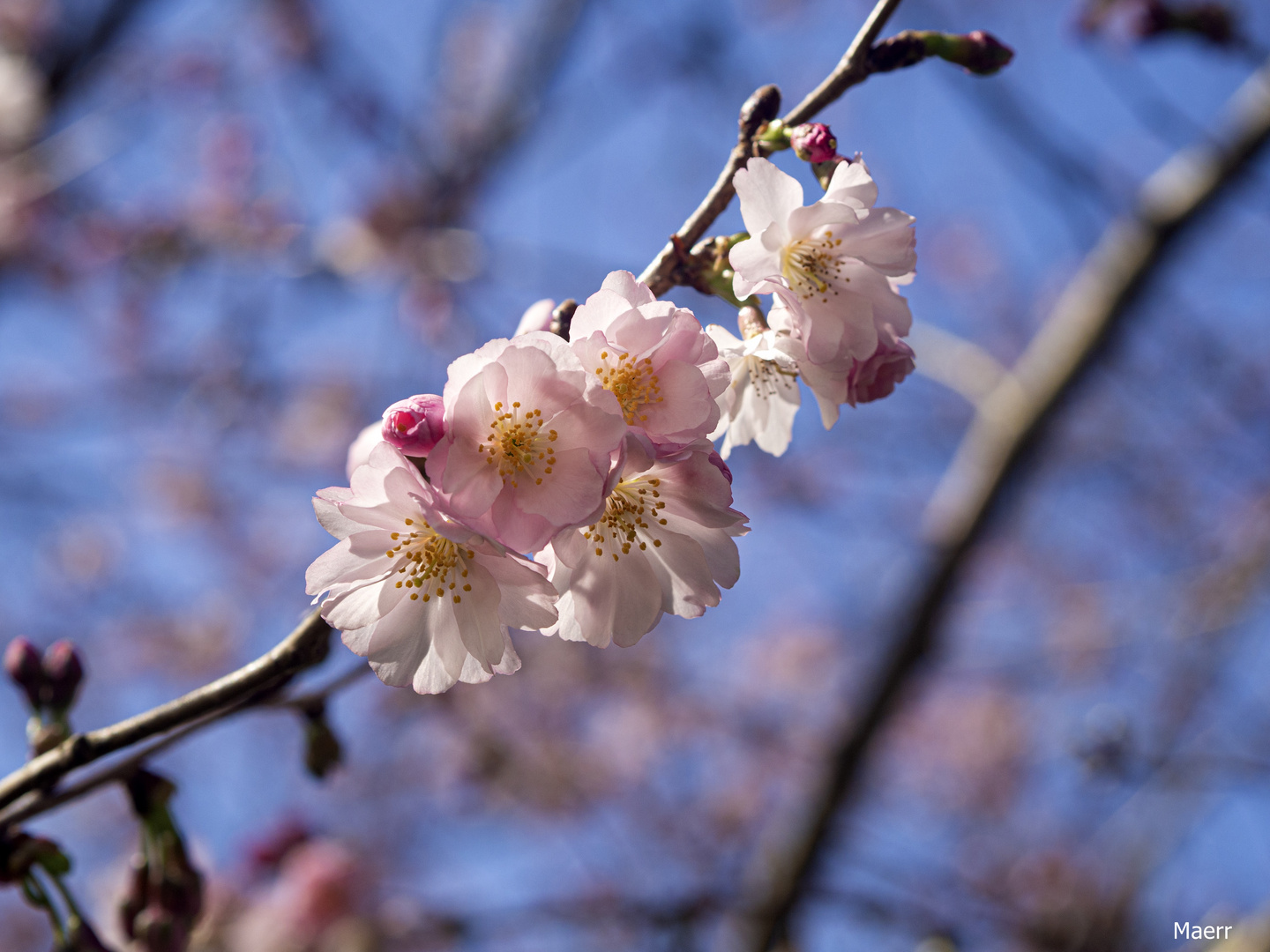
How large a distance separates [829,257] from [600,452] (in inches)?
16.9

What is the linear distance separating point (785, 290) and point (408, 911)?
358 centimetres

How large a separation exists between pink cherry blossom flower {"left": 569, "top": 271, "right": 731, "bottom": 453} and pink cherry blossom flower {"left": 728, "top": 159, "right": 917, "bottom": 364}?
103 millimetres

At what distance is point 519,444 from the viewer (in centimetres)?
96

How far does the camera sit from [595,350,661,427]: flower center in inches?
37.9

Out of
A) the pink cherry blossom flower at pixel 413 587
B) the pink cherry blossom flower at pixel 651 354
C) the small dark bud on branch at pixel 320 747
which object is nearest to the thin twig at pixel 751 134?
the pink cherry blossom flower at pixel 651 354

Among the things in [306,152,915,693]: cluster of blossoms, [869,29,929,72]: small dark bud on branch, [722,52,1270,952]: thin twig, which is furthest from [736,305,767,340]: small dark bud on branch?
[722,52,1270,952]: thin twig

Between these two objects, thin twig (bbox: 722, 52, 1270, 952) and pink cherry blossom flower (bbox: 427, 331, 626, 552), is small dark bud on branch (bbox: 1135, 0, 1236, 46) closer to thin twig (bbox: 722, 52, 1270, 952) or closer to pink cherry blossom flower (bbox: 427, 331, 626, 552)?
thin twig (bbox: 722, 52, 1270, 952)

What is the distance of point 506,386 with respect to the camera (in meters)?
0.95

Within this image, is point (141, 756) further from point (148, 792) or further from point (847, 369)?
point (847, 369)

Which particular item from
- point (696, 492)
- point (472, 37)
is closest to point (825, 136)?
point (696, 492)

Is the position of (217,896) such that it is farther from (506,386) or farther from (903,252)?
(903,252)

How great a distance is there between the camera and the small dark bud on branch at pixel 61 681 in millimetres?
1340

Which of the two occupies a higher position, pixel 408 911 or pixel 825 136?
pixel 825 136

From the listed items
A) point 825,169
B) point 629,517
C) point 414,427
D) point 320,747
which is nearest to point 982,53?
point 825,169
